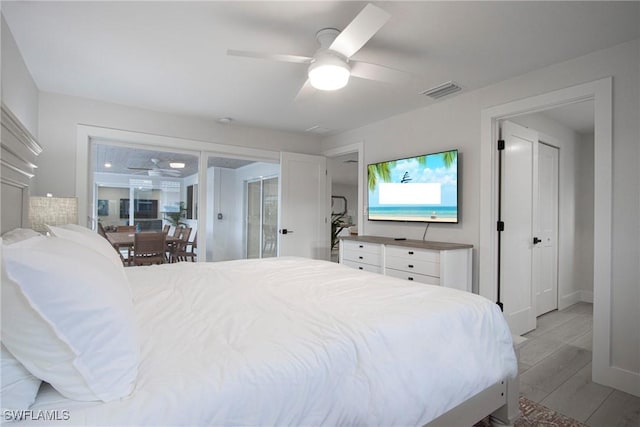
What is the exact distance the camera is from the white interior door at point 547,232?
365 centimetres

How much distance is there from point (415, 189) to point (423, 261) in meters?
0.91

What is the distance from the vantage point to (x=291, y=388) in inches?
36.0

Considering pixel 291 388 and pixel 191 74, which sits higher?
pixel 191 74

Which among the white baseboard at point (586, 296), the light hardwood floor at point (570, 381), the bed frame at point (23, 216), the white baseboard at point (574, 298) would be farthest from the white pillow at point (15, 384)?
the white baseboard at point (586, 296)

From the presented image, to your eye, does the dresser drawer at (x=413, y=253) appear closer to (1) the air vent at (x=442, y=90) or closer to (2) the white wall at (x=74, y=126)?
(1) the air vent at (x=442, y=90)

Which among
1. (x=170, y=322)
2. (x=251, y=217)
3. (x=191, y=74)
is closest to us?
(x=170, y=322)

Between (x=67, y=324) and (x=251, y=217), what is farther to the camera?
(x=251, y=217)

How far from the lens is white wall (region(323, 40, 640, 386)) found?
2104 mm

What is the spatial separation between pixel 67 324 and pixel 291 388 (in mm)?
614

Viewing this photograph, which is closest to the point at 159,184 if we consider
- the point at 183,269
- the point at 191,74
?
the point at 191,74

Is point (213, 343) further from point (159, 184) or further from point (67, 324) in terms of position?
point (159, 184)

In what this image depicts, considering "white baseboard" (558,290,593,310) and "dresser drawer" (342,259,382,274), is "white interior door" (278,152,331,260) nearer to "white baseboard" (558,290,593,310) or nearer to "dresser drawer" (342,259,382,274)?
"dresser drawer" (342,259,382,274)

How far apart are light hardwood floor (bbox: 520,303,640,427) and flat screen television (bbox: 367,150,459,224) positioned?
4.53 feet

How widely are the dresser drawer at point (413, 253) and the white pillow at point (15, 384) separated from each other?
8.96 ft
